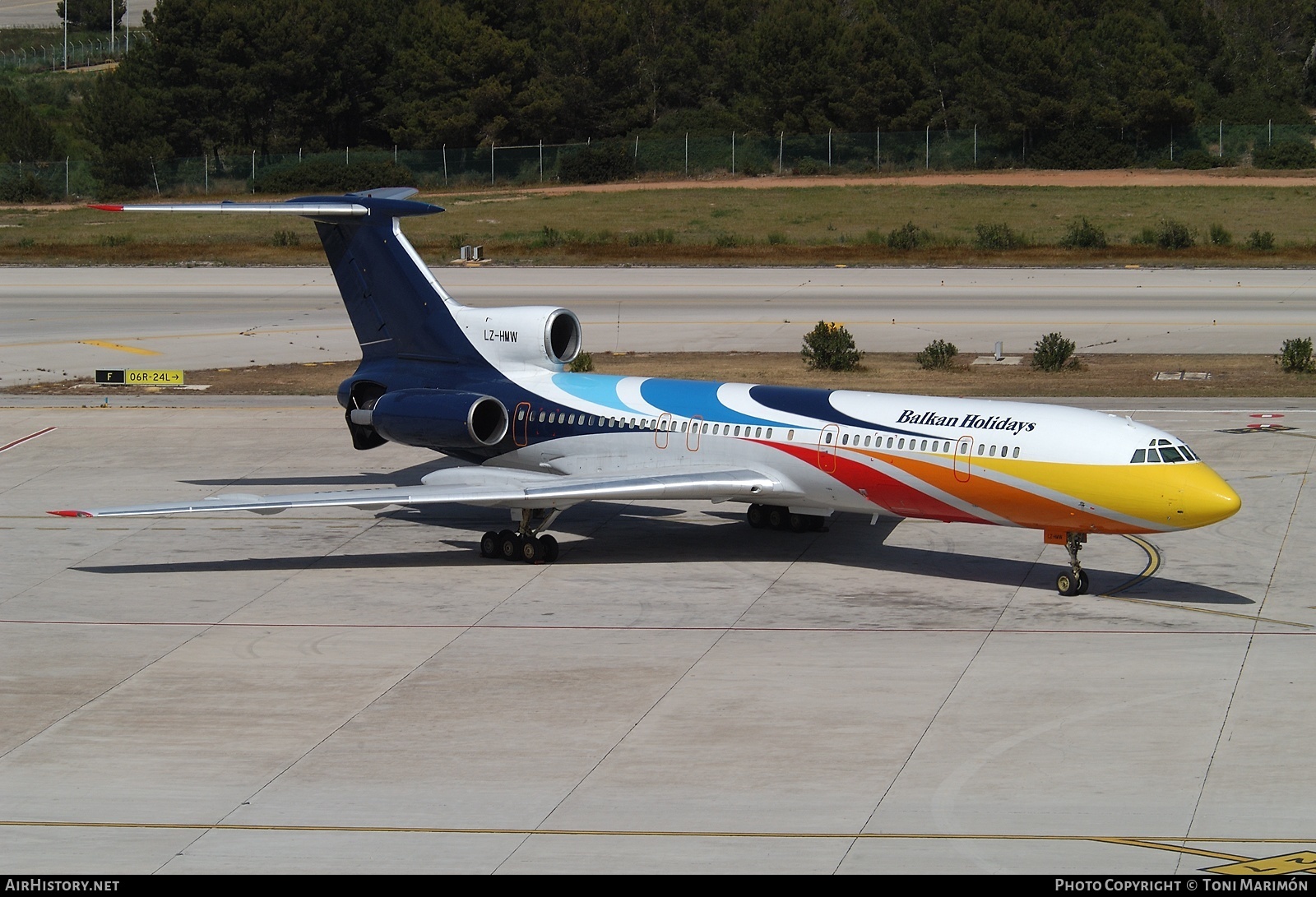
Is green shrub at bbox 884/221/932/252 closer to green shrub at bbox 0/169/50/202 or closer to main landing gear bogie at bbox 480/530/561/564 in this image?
main landing gear bogie at bbox 480/530/561/564

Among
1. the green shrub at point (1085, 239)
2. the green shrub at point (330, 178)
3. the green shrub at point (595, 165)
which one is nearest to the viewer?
the green shrub at point (1085, 239)

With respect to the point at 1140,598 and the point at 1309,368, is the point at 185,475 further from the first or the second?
the point at 1309,368

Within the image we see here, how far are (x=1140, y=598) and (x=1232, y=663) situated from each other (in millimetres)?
3412

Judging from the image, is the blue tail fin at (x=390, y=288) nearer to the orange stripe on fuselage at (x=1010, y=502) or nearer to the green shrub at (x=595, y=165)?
the orange stripe on fuselage at (x=1010, y=502)

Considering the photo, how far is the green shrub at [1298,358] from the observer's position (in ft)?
142

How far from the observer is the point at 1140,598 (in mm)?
24188

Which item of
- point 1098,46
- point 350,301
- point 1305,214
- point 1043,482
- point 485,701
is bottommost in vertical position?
point 485,701

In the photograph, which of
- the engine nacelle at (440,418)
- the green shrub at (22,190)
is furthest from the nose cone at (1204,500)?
the green shrub at (22,190)

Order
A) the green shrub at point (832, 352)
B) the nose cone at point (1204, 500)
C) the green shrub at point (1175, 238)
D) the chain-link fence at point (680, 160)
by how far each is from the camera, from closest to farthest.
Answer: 1. the nose cone at point (1204, 500)
2. the green shrub at point (832, 352)
3. the green shrub at point (1175, 238)
4. the chain-link fence at point (680, 160)

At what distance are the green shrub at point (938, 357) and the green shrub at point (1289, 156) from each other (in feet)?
210

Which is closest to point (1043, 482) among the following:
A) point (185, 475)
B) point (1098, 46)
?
point (185, 475)

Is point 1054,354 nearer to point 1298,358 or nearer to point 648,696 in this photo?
point 1298,358

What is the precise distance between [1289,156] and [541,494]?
286 ft

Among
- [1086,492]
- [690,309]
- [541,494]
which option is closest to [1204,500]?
[1086,492]
